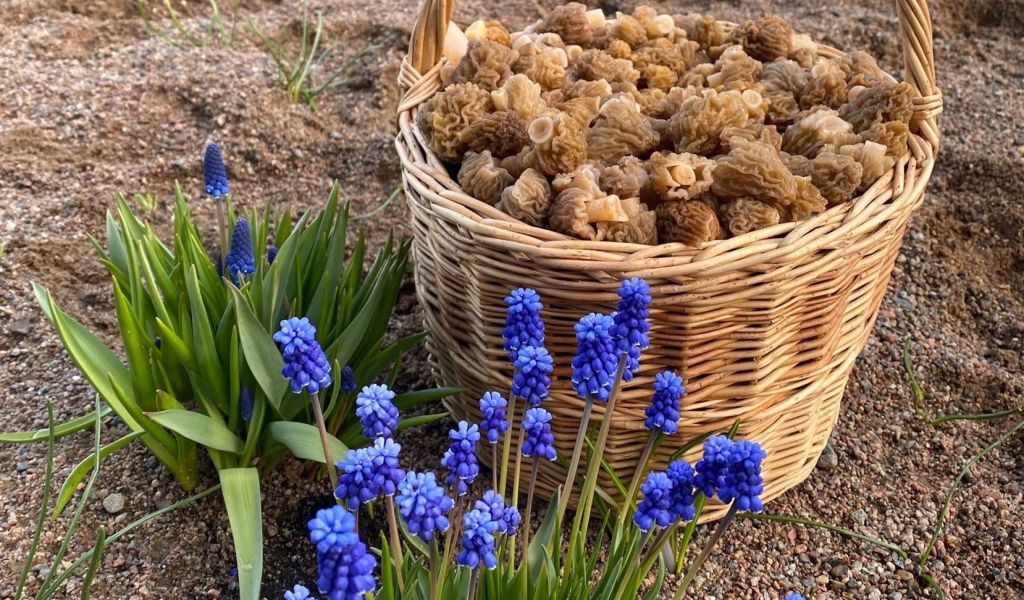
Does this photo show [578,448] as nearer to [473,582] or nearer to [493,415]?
[493,415]

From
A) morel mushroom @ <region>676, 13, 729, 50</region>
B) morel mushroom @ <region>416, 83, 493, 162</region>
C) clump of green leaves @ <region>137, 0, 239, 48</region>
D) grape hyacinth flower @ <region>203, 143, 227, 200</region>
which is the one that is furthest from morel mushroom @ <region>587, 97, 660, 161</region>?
clump of green leaves @ <region>137, 0, 239, 48</region>

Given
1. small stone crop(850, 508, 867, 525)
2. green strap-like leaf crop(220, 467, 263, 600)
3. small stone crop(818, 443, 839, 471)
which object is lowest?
small stone crop(818, 443, 839, 471)

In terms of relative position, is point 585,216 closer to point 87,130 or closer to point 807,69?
point 807,69

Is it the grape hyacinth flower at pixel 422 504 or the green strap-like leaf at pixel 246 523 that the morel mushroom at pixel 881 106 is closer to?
the grape hyacinth flower at pixel 422 504

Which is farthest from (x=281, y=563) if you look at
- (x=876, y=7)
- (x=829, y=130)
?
(x=876, y=7)

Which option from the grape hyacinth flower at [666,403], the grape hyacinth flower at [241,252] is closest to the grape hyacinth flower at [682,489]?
the grape hyacinth flower at [666,403]

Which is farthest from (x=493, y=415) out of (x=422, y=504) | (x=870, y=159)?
(x=870, y=159)

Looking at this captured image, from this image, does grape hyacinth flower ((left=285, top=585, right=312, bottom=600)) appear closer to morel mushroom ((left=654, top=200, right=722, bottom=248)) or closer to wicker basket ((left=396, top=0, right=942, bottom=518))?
wicker basket ((left=396, top=0, right=942, bottom=518))

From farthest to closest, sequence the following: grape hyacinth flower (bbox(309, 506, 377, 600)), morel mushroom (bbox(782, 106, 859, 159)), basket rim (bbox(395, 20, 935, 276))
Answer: morel mushroom (bbox(782, 106, 859, 159)) → basket rim (bbox(395, 20, 935, 276)) → grape hyacinth flower (bbox(309, 506, 377, 600))
